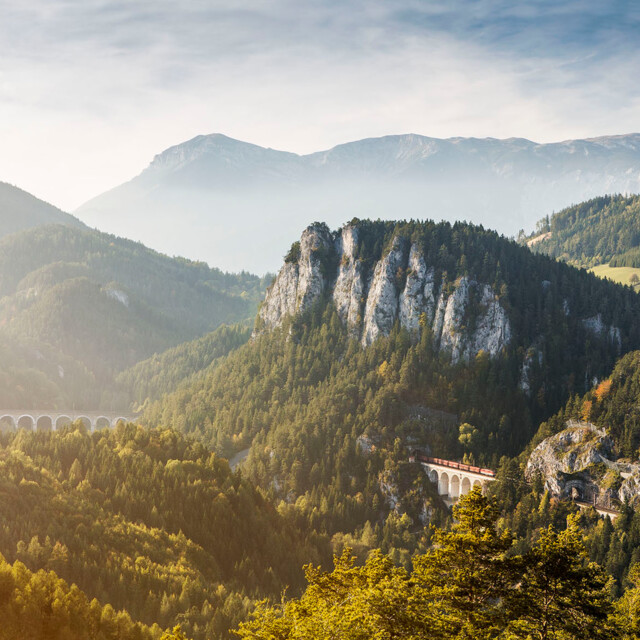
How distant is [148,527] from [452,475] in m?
74.7

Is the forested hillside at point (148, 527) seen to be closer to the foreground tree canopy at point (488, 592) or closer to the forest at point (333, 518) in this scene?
the forest at point (333, 518)

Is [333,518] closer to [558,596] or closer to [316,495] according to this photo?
[316,495]

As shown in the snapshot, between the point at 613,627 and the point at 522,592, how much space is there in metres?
7.08

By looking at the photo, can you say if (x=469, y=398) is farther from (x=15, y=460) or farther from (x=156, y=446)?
(x=15, y=460)

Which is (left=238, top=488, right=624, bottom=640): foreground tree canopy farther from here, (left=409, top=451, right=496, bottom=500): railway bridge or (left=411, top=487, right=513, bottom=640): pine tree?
(left=409, top=451, right=496, bottom=500): railway bridge

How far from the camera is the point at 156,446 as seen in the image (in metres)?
155

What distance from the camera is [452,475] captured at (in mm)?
172500

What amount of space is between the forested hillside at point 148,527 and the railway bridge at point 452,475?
40.0m

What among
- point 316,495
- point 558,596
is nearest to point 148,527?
point 316,495

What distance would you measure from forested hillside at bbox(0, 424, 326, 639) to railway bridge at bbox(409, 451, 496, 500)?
1573 inches

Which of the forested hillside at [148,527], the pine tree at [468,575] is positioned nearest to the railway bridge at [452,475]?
the forested hillside at [148,527]

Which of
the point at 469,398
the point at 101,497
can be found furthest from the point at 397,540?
the point at 101,497

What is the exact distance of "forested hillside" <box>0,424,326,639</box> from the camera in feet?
334

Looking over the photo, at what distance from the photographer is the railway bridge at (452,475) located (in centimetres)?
16575
